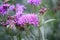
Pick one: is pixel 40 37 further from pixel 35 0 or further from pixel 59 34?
pixel 59 34

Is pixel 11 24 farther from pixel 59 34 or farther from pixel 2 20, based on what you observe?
pixel 59 34

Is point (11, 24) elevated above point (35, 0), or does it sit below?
below

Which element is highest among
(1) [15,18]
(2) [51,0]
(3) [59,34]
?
(2) [51,0]

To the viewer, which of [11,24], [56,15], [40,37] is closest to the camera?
[11,24]

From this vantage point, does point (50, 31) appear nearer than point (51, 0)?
Yes

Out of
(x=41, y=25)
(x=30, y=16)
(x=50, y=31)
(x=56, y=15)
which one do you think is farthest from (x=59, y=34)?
(x=30, y=16)

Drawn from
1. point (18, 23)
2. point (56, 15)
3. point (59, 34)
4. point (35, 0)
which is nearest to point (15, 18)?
point (18, 23)

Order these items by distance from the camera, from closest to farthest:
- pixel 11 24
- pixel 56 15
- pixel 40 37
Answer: pixel 11 24 → pixel 40 37 → pixel 56 15

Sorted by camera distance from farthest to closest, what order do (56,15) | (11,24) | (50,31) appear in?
(56,15), (50,31), (11,24)

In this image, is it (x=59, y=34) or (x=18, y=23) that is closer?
(x=18, y=23)

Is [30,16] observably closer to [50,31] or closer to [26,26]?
[26,26]
